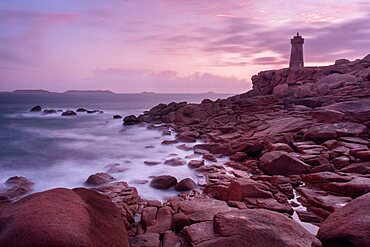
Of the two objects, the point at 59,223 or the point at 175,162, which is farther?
the point at 175,162

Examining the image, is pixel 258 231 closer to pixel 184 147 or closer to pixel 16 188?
pixel 16 188

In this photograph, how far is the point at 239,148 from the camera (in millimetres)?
14148

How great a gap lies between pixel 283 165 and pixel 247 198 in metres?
3.55

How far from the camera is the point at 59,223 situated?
401 centimetres

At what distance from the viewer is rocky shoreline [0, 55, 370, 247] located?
437cm

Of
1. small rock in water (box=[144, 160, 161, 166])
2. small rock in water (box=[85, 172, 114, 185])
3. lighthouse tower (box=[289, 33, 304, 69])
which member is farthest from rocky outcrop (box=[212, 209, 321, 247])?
lighthouse tower (box=[289, 33, 304, 69])

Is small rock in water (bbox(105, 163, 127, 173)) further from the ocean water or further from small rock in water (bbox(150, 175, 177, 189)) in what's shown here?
small rock in water (bbox(150, 175, 177, 189))

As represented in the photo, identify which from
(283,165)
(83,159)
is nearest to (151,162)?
(83,159)

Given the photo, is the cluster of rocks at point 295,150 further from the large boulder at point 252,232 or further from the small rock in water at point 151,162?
the small rock in water at point 151,162

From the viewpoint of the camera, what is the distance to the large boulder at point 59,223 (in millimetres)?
3758

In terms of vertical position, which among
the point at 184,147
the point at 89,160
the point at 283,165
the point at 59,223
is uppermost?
the point at 59,223

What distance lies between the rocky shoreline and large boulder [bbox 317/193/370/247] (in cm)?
1

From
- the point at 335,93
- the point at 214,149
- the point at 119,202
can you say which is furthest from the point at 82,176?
the point at 335,93

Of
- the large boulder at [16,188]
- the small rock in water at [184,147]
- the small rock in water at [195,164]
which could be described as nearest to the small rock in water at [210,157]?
the small rock in water at [195,164]
